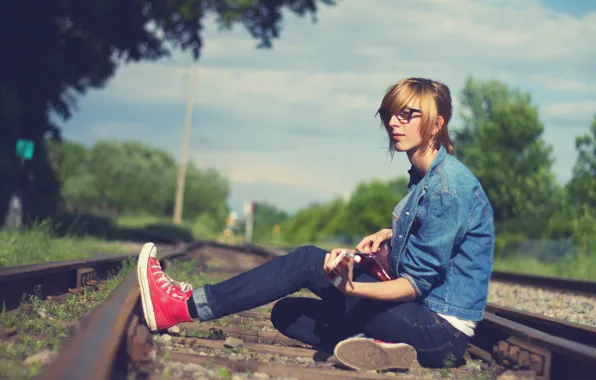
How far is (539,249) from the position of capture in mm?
26906

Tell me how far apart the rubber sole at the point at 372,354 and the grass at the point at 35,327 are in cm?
126

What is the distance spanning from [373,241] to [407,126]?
2.64 ft

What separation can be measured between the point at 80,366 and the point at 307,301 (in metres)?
1.97

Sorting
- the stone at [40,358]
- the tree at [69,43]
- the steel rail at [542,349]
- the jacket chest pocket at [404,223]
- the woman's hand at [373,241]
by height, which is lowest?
the stone at [40,358]

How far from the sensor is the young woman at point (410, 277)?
3.27 m

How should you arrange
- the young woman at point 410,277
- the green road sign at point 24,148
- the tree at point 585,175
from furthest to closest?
the tree at point 585,175
the green road sign at point 24,148
the young woman at point 410,277

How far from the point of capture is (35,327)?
12.1ft

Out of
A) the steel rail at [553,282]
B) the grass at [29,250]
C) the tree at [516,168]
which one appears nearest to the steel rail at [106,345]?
the grass at [29,250]

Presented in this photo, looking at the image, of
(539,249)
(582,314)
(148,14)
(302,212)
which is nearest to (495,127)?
(539,249)

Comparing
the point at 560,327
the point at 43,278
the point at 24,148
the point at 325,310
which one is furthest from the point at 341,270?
the point at 24,148

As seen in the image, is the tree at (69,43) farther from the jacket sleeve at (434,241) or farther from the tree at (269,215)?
the tree at (269,215)

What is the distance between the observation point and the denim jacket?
3.24 meters

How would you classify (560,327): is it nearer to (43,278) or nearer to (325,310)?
(325,310)

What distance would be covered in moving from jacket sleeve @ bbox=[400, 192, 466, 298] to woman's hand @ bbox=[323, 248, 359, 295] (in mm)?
289
